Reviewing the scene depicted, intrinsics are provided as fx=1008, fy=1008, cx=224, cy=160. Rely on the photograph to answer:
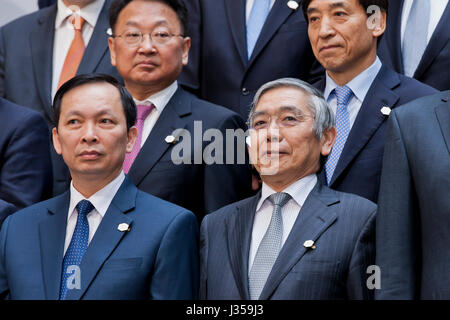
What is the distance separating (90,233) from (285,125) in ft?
2.59

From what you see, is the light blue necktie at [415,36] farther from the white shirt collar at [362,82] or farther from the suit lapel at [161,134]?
the suit lapel at [161,134]

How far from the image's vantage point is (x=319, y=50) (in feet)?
13.3

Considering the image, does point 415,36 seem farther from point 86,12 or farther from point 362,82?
point 86,12

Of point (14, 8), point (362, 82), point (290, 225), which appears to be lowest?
point (290, 225)

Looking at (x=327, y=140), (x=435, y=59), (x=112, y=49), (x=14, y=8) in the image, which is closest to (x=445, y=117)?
(x=327, y=140)

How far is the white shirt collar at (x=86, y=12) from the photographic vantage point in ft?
15.2

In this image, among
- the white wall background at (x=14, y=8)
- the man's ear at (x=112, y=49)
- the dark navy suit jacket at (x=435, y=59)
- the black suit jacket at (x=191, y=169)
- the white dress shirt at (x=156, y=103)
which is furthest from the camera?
the white wall background at (x=14, y=8)

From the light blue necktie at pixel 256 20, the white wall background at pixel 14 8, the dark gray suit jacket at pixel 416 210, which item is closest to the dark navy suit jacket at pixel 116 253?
the dark gray suit jacket at pixel 416 210

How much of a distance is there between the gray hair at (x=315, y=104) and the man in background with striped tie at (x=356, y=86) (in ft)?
0.55

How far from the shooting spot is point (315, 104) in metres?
3.65

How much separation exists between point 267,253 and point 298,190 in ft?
0.90
